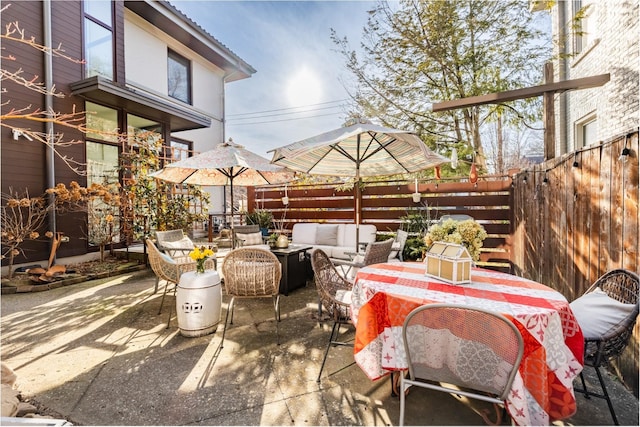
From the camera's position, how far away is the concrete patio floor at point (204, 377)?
184 centimetres

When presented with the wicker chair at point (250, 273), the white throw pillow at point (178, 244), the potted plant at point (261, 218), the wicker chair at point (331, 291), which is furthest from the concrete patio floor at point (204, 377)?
the potted plant at point (261, 218)

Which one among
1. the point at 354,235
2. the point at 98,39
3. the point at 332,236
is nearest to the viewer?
the point at 354,235

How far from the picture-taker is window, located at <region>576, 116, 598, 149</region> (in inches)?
213

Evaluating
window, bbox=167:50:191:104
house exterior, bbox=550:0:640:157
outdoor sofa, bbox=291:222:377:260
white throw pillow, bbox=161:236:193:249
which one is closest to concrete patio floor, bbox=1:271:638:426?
white throw pillow, bbox=161:236:193:249

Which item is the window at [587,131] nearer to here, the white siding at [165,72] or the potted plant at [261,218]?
the potted plant at [261,218]

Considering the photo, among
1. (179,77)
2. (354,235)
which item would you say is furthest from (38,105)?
(354,235)

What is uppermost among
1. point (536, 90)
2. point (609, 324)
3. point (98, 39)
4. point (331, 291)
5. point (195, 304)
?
point (98, 39)

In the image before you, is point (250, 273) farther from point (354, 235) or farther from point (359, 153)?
point (354, 235)

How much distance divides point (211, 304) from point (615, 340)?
3.12 metres

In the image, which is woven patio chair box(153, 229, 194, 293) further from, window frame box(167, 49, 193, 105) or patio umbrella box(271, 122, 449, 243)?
window frame box(167, 49, 193, 105)

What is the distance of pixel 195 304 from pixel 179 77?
354 inches

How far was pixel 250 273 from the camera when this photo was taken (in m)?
2.94

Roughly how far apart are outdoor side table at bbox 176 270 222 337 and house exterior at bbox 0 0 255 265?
217cm

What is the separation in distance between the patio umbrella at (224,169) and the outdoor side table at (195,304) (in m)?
1.52
